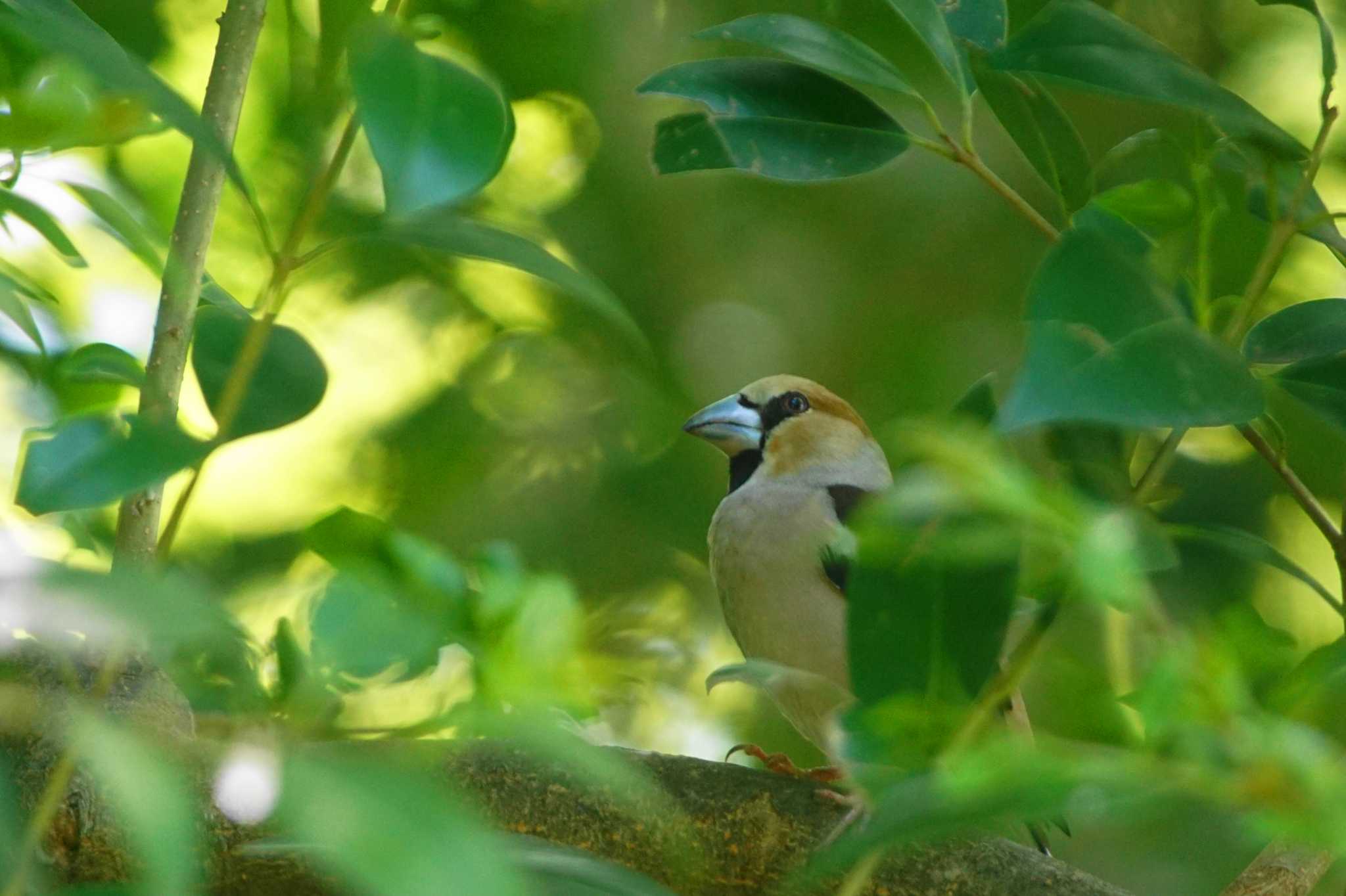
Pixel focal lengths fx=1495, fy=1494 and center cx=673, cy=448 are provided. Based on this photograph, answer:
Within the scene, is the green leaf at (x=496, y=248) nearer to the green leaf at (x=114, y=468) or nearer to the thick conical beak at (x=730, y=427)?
the green leaf at (x=114, y=468)

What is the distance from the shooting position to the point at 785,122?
1.45 m

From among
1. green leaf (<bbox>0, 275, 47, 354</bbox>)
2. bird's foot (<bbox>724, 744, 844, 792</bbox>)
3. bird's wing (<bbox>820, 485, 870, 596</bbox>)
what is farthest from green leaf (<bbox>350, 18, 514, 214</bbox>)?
bird's foot (<bbox>724, 744, 844, 792</bbox>)

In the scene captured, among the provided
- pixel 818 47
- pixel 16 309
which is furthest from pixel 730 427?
pixel 16 309

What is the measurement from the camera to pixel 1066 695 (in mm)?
856

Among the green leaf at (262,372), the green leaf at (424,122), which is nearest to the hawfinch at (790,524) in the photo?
the green leaf at (262,372)

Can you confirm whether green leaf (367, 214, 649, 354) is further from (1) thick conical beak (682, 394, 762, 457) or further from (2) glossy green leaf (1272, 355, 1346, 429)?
(1) thick conical beak (682, 394, 762, 457)

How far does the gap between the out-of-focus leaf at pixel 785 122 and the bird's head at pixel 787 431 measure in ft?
5.61

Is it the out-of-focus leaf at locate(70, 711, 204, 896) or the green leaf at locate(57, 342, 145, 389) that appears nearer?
the out-of-focus leaf at locate(70, 711, 204, 896)

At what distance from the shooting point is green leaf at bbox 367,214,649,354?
2.69 ft

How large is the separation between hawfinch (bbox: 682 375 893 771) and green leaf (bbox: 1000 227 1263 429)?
1437mm

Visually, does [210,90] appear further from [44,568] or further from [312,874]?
[312,874]

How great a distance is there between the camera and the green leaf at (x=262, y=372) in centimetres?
105

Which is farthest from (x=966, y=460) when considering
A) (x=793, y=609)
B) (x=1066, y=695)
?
(x=793, y=609)

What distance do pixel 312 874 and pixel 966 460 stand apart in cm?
115
